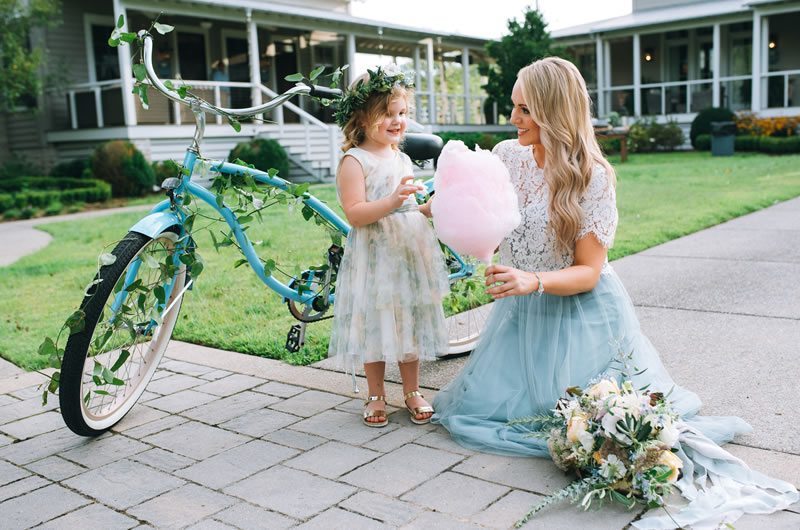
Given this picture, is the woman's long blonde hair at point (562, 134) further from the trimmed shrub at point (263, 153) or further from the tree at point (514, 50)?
the tree at point (514, 50)

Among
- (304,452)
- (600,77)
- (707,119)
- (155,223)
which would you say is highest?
(600,77)

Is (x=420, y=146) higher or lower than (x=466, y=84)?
lower

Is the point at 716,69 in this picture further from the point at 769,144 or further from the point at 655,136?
the point at 769,144

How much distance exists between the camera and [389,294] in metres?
3.09

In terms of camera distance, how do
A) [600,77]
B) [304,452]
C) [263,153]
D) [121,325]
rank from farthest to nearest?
[600,77] < [263,153] < [121,325] < [304,452]

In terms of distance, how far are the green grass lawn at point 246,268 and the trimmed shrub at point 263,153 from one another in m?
4.63

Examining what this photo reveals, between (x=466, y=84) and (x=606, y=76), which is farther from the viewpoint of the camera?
(x=606, y=76)

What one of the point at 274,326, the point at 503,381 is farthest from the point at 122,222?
the point at 503,381

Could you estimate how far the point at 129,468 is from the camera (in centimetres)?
280

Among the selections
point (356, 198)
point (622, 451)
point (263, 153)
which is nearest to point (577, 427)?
point (622, 451)

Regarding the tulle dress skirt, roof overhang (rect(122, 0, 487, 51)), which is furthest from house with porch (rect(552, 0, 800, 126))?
the tulle dress skirt

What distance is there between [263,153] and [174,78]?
221 cm

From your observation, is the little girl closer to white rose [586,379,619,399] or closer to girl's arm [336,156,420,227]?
girl's arm [336,156,420,227]

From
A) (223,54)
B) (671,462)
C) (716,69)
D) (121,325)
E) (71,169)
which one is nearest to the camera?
(671,462)
